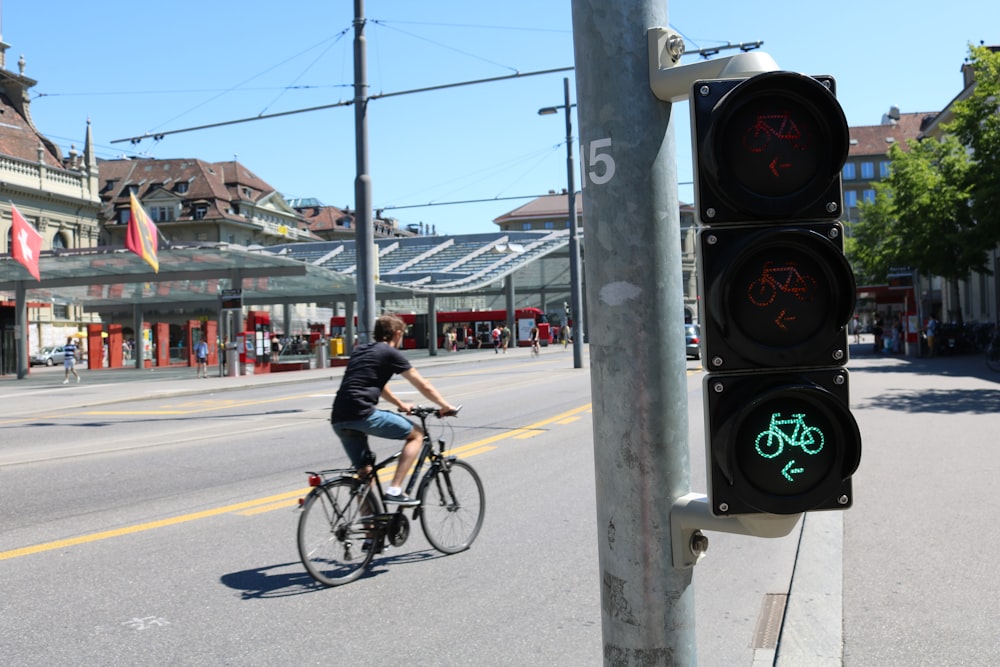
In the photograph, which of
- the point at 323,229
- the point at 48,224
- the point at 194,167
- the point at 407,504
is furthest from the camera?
the point at 323,229

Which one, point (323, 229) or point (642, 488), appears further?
point (323, 229)

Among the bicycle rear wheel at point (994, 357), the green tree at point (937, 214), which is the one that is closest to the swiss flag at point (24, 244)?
the bicycle rear wheel at point (994, 357)

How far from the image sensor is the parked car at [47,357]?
2405 inches

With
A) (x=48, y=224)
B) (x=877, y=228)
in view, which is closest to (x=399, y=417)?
(x=877, y=228)

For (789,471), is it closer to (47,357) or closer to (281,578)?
(281,578)

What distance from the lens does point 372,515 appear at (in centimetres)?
611

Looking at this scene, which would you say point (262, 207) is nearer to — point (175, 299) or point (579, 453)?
point (175, 299)

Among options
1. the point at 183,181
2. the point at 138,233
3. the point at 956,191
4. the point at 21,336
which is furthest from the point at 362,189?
Answer: the point at 183,181

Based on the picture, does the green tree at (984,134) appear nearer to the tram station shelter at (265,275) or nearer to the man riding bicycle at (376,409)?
the tram station shelter at (265,275)

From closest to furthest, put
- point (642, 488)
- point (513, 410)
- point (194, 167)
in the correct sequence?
point (642, 488)
point (513, 410)
point (194, 167)

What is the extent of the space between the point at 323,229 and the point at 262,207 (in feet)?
69.7

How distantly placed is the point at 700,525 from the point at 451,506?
14.9ft

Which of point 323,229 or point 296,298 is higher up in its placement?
point 323,229

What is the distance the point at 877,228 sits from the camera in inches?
2185
